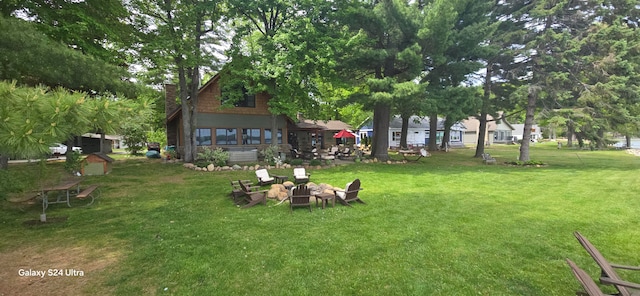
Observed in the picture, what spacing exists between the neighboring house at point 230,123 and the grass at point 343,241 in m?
10.2

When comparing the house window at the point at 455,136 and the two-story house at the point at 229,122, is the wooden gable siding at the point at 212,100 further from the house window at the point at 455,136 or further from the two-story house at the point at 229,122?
the house window at the point at 455,136

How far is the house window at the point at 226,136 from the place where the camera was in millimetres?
20719

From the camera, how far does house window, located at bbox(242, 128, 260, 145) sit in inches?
850

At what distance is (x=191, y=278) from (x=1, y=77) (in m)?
6.09

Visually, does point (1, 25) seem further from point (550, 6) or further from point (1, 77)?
point (550, 6)

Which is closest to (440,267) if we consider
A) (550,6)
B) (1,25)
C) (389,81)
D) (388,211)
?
A: (388,211)

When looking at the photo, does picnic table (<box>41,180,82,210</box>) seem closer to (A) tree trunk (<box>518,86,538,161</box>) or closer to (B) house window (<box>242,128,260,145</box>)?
(B) house window (<box>242,128,260,145</box>)

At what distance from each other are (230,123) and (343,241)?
679 inches

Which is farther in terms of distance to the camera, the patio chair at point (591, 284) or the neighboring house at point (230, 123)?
the neighboring house at point (230, 123)

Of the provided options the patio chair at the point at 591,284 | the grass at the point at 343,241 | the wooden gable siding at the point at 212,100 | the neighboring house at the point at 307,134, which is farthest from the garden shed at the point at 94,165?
the patio chair at the point at 591,284

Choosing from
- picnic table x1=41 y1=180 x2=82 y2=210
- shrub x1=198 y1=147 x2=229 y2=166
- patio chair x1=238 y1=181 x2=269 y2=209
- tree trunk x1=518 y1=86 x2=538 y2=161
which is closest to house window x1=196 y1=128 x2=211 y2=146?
shrub x1=198 y1=147 x2=229 y2=166

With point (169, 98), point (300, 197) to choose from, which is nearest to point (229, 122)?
point (169, 98)

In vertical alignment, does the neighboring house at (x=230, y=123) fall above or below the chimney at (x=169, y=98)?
below

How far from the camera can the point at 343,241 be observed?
5.70 m
